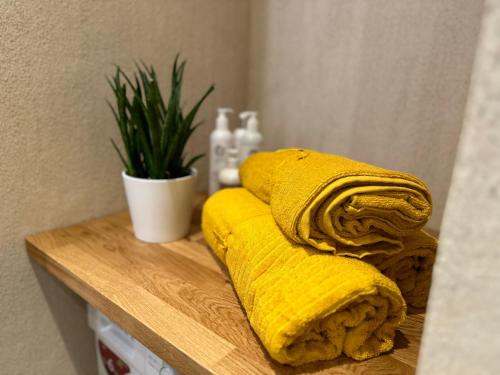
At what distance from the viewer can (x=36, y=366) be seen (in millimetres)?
812

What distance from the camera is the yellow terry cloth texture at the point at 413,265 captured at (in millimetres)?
519

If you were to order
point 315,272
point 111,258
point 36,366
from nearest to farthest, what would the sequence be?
point 315,272
point 111,258
point 36,366

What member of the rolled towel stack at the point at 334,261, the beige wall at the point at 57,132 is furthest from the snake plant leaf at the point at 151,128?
the rolled towel stack at the point at 334,261

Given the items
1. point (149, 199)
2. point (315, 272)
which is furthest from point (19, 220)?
point (315, 272)

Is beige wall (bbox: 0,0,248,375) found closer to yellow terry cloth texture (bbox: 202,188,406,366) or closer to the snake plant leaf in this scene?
the snake plant leaf

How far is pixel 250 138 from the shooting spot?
896mm

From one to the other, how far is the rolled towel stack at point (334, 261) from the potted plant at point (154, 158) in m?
0.23

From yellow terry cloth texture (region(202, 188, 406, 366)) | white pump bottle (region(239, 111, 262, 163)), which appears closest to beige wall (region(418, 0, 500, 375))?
yellow terry cloth texture (region(202, 188, 406, 366))

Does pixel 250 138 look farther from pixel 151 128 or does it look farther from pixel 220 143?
pixel 151 128

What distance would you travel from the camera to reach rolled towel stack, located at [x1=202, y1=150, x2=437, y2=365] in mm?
421

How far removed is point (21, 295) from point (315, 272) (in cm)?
63

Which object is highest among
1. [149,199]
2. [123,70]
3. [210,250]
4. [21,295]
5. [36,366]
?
[123,70]

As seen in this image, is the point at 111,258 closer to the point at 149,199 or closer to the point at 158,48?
the point at 149,199

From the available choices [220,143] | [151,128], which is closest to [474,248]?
[151,128]
